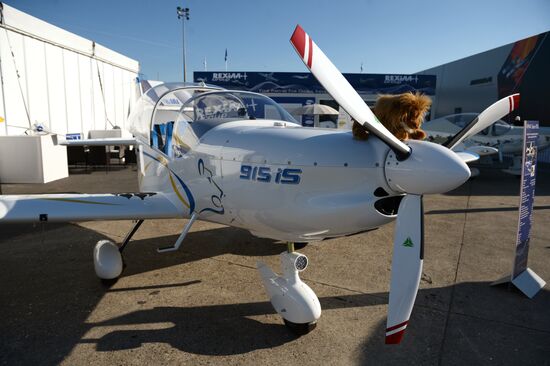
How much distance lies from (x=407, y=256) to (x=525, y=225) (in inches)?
101

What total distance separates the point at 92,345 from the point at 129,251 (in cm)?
220

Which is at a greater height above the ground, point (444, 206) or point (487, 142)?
point (487, 142)

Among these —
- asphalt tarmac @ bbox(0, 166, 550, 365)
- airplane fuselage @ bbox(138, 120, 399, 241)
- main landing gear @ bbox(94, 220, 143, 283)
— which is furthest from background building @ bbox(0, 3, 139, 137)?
airplane fuselage @ bbox(138, 120, 399, 241)

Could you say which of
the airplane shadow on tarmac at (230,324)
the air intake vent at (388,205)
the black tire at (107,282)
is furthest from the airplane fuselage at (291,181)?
the black tire at (107,282)

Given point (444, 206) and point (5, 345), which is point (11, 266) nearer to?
point (5, 345)

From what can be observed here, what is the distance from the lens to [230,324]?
9.98 feet

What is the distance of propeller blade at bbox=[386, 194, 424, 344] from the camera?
2068 mm

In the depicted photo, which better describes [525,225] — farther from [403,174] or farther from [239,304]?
[239,304]

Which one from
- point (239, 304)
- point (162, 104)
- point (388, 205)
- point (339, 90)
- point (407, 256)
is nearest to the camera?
point (339, 90)

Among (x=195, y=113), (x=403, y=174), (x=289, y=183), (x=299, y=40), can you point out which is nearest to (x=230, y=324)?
(x=289, y=183)

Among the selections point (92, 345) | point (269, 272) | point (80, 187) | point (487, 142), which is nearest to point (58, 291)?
point (92, 345)

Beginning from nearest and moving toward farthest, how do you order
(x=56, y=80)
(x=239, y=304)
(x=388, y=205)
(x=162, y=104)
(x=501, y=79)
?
(x=388, y=205)
(x=239, y=304)
(x=162, y=104)
(x=56, y=80)
(x=501, y=79)

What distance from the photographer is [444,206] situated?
7.94m

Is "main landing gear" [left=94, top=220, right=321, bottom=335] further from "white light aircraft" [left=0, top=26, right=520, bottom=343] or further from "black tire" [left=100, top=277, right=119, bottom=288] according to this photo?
"black tire" [left=100, top=277, right=119, bottom=288]
